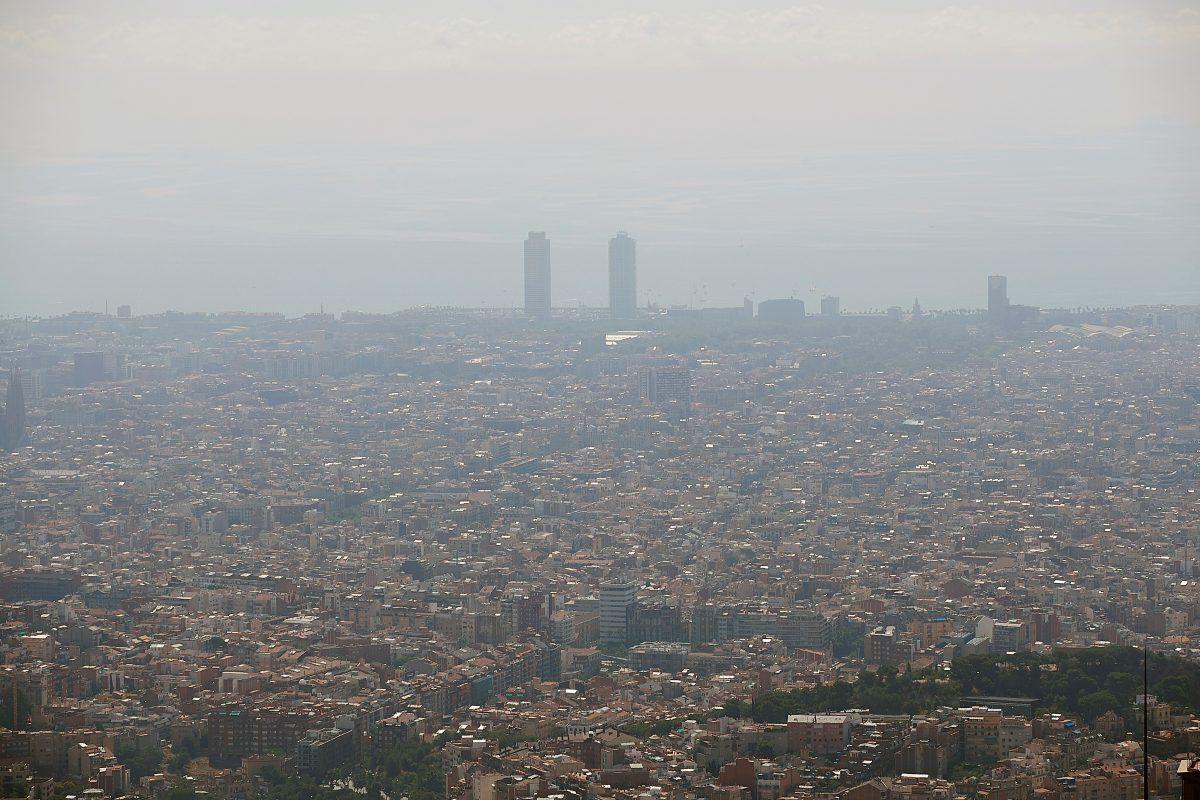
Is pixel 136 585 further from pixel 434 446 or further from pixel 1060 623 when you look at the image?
pixel 434 446

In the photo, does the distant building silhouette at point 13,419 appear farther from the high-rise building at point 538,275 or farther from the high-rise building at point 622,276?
the high-rise building at point 622,276

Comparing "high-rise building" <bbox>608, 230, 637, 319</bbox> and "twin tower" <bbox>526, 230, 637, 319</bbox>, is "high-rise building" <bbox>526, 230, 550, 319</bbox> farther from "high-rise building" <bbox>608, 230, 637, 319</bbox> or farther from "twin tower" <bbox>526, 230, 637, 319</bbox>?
"high-rise building" <bbox>608, 230, 637, 319</bbox>

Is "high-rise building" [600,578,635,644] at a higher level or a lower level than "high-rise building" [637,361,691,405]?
lower

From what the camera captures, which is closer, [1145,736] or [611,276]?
[1145,736]

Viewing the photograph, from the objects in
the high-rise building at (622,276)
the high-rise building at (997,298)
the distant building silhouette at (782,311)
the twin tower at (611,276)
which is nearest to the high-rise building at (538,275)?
the twin tower at (611,276)

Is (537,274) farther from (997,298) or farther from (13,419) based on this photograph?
(13,419)

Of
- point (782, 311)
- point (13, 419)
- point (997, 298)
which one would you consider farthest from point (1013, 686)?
point (782, 311)

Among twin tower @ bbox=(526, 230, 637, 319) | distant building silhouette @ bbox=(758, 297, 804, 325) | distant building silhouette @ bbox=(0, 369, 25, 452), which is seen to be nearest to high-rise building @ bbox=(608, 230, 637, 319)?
twin tower @ bbox=(526, 230, 637, 319)

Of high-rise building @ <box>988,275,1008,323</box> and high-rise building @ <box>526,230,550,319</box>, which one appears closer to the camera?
high-rise building @ <box>988,275,1008,323</box>

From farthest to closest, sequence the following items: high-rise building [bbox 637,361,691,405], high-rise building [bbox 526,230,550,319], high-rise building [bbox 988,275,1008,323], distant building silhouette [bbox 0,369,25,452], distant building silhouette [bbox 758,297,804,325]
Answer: high-rise building [bbox 526,230,550,319], distant building silhouette [bbox 758,297,804,325], high-rise building [bbox 988,275,1008,323], high-rise building [bbox 637,361,691,405], distant building silhouette [bbox 0,369,25,452]
